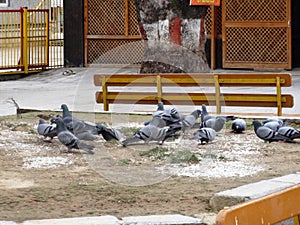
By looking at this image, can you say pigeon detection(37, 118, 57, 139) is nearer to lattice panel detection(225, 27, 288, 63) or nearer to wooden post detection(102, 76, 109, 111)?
wooden post detection(102, 76, 109, 111)

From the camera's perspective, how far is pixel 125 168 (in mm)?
9328

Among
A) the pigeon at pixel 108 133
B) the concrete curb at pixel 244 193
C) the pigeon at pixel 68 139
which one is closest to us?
the concrete curb at pixel 244 193

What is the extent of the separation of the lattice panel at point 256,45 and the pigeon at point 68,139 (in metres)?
12.2

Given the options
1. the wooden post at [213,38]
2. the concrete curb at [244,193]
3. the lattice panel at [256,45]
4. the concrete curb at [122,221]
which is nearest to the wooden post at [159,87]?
the concrete curb at [244,193]

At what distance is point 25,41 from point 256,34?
559cm

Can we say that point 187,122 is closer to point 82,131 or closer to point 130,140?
point 130,140

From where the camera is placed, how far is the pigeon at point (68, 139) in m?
9.89

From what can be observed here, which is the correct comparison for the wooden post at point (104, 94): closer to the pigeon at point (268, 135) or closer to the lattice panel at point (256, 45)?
the pigeon at point (268, 135)

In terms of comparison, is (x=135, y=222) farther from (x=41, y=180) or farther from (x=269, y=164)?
(x=269, y=164)

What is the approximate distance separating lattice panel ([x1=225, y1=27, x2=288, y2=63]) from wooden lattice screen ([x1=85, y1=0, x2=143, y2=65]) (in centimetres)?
266

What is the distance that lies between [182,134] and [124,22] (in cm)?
1292

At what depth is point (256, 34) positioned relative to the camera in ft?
72.4

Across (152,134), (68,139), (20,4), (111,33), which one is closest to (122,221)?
(68,139)

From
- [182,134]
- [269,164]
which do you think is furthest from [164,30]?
[269,164]
